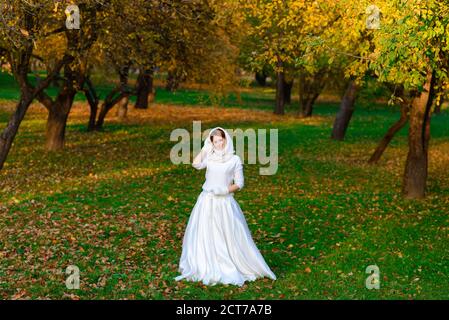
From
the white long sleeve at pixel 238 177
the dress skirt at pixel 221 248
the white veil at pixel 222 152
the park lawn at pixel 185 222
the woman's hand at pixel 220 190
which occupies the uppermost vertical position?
the white veil at pixel 222 152

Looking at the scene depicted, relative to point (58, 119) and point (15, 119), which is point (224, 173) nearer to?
point (15, 119)

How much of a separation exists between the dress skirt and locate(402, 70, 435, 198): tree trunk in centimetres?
894

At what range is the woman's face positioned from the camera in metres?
11.5

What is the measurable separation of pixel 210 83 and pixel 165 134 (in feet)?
29.7

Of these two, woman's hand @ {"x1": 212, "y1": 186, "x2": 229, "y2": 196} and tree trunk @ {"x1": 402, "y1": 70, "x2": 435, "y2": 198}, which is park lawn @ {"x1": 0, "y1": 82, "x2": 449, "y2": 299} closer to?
tree trunk @ {"x1": 402, "y1": 70, "x2": 435, "y2": 198}

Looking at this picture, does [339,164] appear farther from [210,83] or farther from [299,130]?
[299,130]

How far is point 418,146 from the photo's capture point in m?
19.3

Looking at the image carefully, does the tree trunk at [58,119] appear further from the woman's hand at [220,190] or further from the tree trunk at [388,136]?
the woman's hand at [220,190]

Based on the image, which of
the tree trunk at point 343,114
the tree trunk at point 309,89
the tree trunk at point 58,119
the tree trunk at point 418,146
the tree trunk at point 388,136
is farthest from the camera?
the tree trunk at point 309,89

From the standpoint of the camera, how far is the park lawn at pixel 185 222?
11.5 meters

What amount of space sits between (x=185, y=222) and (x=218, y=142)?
5198 mm

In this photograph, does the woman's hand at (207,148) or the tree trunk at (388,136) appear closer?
the woman's hand at (207,148)

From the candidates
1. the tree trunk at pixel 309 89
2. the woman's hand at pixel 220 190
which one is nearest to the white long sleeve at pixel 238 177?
the woman's hand at pixel 220 190

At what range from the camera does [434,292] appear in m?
11.3
